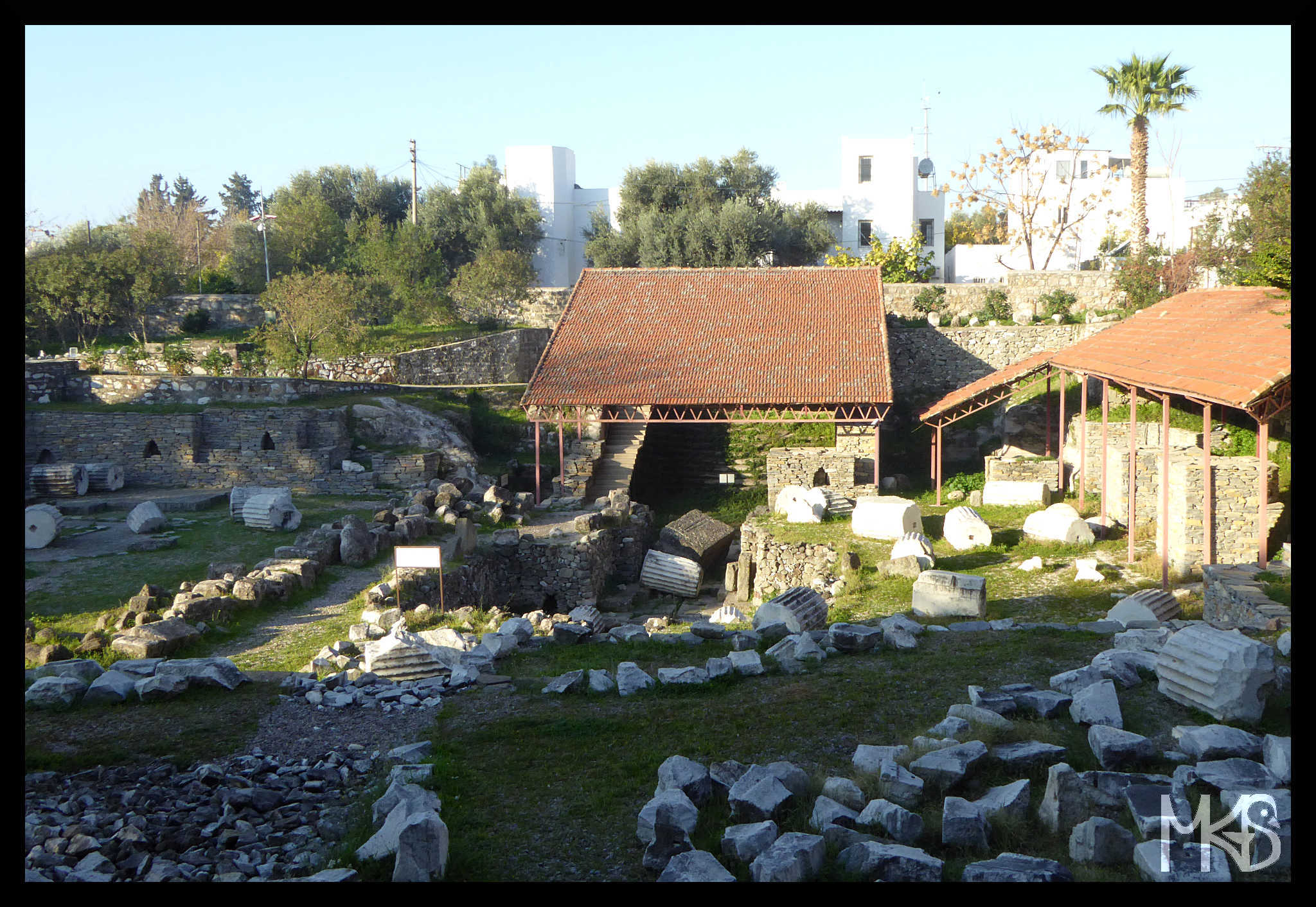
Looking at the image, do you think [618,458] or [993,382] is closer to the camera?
[993,382]

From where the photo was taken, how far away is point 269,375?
29.1m

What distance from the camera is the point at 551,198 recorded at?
145 ft

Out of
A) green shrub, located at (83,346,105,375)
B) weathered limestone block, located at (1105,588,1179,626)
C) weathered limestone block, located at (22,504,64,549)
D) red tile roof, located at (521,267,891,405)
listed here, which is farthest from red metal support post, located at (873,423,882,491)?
green shrub, located at (83,346,105,375)

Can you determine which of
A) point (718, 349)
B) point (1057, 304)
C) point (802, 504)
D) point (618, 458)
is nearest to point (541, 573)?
point (802, 504)

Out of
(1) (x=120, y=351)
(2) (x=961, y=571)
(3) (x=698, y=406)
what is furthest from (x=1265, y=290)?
(1) (x=120, y=351)

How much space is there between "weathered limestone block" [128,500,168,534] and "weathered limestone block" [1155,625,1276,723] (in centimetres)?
1561

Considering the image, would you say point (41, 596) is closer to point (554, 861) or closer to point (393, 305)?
point (554, 861)

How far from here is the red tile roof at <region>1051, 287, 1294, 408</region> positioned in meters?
12.0

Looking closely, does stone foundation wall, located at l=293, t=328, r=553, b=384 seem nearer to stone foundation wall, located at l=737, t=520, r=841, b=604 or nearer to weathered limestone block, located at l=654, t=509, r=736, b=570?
weathered limestone block, located at l=654, t=509, r=736, b=570

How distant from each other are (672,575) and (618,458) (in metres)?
5.84

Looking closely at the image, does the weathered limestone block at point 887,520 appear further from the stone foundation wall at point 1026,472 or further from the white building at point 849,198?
the white building at point 849,198

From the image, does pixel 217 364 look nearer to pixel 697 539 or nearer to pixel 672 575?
pixel 697 539

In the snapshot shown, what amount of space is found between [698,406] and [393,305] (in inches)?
596
